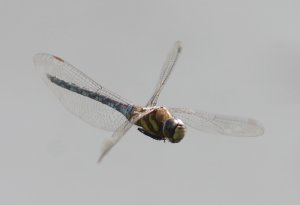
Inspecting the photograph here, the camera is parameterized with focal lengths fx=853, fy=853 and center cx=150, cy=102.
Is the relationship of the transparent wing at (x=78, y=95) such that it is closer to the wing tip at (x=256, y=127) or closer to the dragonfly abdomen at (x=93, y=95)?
the dragonfly abdomen at (x=93, y=95)

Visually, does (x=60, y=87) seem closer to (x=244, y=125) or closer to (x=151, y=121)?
(x=151, y=121)

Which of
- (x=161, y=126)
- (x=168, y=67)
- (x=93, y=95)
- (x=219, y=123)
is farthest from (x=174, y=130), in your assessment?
(x=93, y=95)

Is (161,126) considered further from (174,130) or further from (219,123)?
(219,123)

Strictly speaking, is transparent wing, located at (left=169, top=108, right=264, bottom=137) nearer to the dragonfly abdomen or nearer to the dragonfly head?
the dragonfly head

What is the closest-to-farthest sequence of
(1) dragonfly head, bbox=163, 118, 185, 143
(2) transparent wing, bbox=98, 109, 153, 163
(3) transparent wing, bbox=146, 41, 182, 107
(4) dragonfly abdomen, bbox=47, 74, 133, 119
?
(2) transparent wing, bbox=98, 109, 153, 163 → (1) dragonfly head, bbox=163, 118, 185, 143 → (3) transparent wing, bbox=146, 41, 182, 107 → (4) dragonfly abdomen, bbox=47, 74, 133, 119

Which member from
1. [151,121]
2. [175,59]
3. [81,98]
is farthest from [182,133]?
[81,98]

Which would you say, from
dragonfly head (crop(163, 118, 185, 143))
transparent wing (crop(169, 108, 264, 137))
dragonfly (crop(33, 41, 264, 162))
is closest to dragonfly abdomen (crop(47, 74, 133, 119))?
dragonfly (crop(33, 41, 264, 162))
